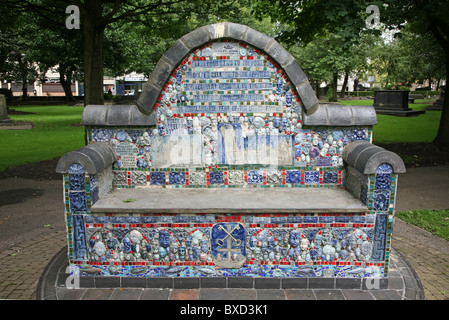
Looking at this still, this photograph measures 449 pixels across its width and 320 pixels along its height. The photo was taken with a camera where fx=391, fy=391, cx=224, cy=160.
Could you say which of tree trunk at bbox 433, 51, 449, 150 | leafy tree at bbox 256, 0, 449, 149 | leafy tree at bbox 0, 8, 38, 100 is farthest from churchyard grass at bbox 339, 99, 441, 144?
leafy tree at bbox 0, 8, 38, 100

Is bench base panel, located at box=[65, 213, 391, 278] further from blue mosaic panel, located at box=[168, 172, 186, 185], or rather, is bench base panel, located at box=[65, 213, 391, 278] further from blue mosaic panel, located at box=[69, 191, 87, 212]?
blue mosaic panel, located at box=[168, 172, 186, 185]

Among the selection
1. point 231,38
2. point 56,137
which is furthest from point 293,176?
point 56,137

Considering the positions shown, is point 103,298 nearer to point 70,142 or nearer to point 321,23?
point 321,23

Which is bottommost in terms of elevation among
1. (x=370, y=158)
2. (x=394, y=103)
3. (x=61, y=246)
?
(x=61, y=246)

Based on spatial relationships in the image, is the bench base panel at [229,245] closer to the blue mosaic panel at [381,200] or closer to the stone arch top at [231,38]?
the blue mosaic panel at [381,200]

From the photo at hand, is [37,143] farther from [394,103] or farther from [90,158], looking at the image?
[394,103]

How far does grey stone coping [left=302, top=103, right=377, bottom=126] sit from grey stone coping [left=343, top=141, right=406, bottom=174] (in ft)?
1.01

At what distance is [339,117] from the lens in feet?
16.1

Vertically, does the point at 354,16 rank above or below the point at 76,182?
above

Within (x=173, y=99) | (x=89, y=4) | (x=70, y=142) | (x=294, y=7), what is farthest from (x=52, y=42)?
(x=173, y=99)

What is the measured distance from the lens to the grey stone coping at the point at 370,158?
13.5ft

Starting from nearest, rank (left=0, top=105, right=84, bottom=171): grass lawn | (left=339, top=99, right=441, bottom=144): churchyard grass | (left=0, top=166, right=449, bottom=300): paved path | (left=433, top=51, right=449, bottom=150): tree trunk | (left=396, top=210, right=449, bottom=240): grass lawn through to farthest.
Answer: (left=0, top=166, right=449, bottom=300): paved path
(left=396, top=210, right=449, bottom=240): grass lawn
(left=0, top=105, right=84, bottom=171): grass lawn
(left=433, top=51, right=449, bottom=150): tree trunk
(left=339, top=99, right=441, bottom=144): churchyard grass

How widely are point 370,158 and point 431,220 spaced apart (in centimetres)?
336

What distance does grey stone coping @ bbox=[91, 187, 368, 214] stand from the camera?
4234 millimetres
